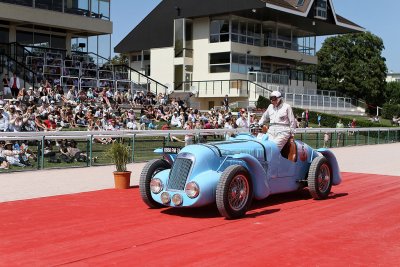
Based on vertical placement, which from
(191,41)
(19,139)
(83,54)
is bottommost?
(19,139)

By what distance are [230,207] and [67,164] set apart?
830cm

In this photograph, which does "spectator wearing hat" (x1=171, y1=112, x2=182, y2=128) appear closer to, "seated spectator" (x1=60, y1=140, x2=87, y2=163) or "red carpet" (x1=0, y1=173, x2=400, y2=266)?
"seated spectator" (x1=60, y1=140, x2=87, y2=163)

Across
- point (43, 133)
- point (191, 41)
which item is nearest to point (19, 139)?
point (43, 133)

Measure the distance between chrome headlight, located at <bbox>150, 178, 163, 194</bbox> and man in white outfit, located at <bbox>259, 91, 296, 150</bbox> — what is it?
233 centimetres

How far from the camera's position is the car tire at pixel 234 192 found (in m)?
8.14

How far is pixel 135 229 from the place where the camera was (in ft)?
25.2

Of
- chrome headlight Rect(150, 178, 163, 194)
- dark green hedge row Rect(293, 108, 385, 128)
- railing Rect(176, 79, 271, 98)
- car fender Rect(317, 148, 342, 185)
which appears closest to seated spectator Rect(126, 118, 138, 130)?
car fender Rect(317, 148, 342, 185)

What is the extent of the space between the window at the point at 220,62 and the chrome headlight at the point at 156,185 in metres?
38.3

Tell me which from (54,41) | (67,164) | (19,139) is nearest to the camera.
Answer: (19,139)

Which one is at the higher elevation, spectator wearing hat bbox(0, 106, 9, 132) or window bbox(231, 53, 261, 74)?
window bbox(231, 53, 261, 74)

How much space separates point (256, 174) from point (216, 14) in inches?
1558

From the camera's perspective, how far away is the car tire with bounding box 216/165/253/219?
814cm

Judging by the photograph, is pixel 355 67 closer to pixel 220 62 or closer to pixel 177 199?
pixel 220 62

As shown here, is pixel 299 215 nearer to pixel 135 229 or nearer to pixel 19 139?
pixel 135 229
